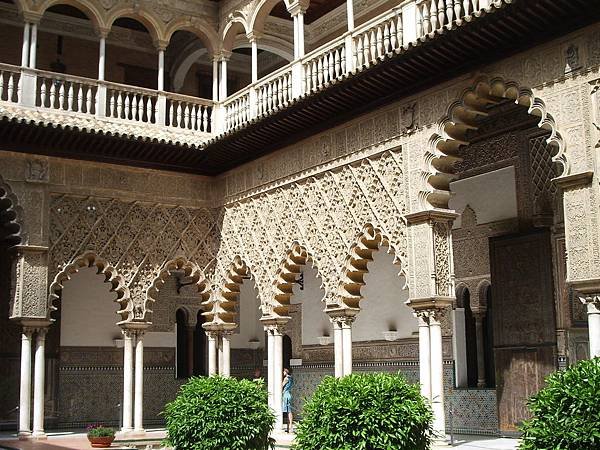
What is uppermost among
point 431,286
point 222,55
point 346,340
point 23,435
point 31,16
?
point 31,16

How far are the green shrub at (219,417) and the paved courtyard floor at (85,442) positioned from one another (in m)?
1.98

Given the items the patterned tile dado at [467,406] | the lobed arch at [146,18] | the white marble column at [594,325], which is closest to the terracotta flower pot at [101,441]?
the patterned tile dado at [467,406]

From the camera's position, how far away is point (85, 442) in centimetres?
1161

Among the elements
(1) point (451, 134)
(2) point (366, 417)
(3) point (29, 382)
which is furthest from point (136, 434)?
(2) point (366, 417)

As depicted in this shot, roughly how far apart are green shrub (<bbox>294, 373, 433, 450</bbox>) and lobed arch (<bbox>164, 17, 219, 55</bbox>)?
8000 mm

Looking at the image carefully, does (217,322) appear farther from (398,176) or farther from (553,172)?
(553,172)

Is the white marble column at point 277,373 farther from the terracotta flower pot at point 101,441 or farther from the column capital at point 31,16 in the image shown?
the column capital at point 31,16

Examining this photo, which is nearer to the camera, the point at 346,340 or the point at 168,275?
the point at 346,340

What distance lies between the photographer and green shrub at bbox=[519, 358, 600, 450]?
5.23 meters

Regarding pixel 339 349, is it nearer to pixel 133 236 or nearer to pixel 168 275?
pixel 168 275

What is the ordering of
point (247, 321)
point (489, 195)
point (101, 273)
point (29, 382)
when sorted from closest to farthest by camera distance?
point (489, 195)
point (29, 382)
point (101, 273)
point (247, 321)

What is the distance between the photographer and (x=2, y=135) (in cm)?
1156

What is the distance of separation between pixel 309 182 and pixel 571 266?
442cm

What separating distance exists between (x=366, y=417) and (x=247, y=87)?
703cm
